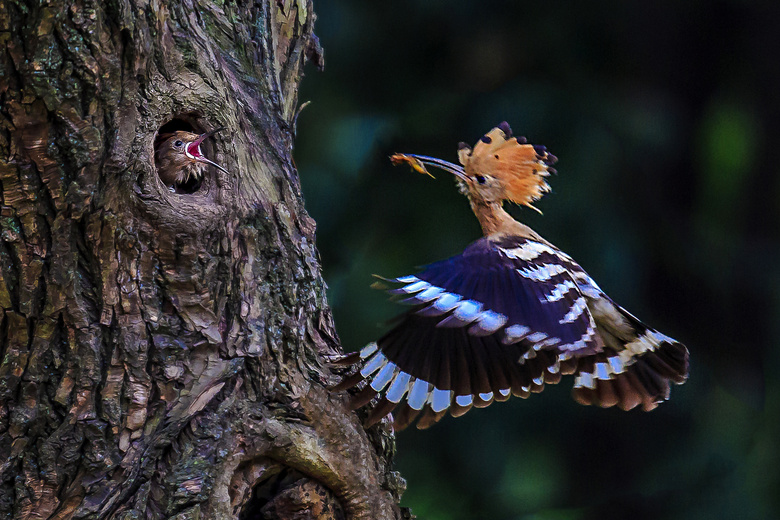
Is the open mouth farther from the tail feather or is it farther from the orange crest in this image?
the tail feather

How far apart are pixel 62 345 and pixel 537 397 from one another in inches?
69.8

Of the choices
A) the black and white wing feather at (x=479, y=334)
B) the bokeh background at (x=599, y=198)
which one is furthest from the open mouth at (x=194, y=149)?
the bokeh background at (x=599, y=198)

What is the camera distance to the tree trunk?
40.4 inches

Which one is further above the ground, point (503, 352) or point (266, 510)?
point (503, 352)

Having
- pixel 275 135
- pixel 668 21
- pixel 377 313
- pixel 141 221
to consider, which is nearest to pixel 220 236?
pixel 141 221

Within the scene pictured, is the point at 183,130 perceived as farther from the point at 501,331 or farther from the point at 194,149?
the point at 501,331

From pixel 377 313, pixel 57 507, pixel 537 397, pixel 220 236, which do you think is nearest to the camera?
pixel 57 507

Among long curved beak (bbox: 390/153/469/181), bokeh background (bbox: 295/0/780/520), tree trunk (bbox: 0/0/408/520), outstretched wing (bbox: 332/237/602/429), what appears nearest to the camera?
tree trunk (bbox: 0/0/408/520)

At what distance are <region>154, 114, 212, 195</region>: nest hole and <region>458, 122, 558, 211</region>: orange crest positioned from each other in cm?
49

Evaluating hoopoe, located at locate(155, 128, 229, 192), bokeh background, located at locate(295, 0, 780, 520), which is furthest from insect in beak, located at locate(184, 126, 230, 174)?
bokeh background, located at locate(295, 0, 780, 520)

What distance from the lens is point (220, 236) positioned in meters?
1.20

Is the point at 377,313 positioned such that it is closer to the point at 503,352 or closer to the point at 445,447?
the point at 445,447

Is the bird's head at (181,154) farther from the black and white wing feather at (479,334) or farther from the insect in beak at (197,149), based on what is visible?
the black and white wing feather at (479,334)

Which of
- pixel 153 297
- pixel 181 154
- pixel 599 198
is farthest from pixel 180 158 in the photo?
pixel 599 198
